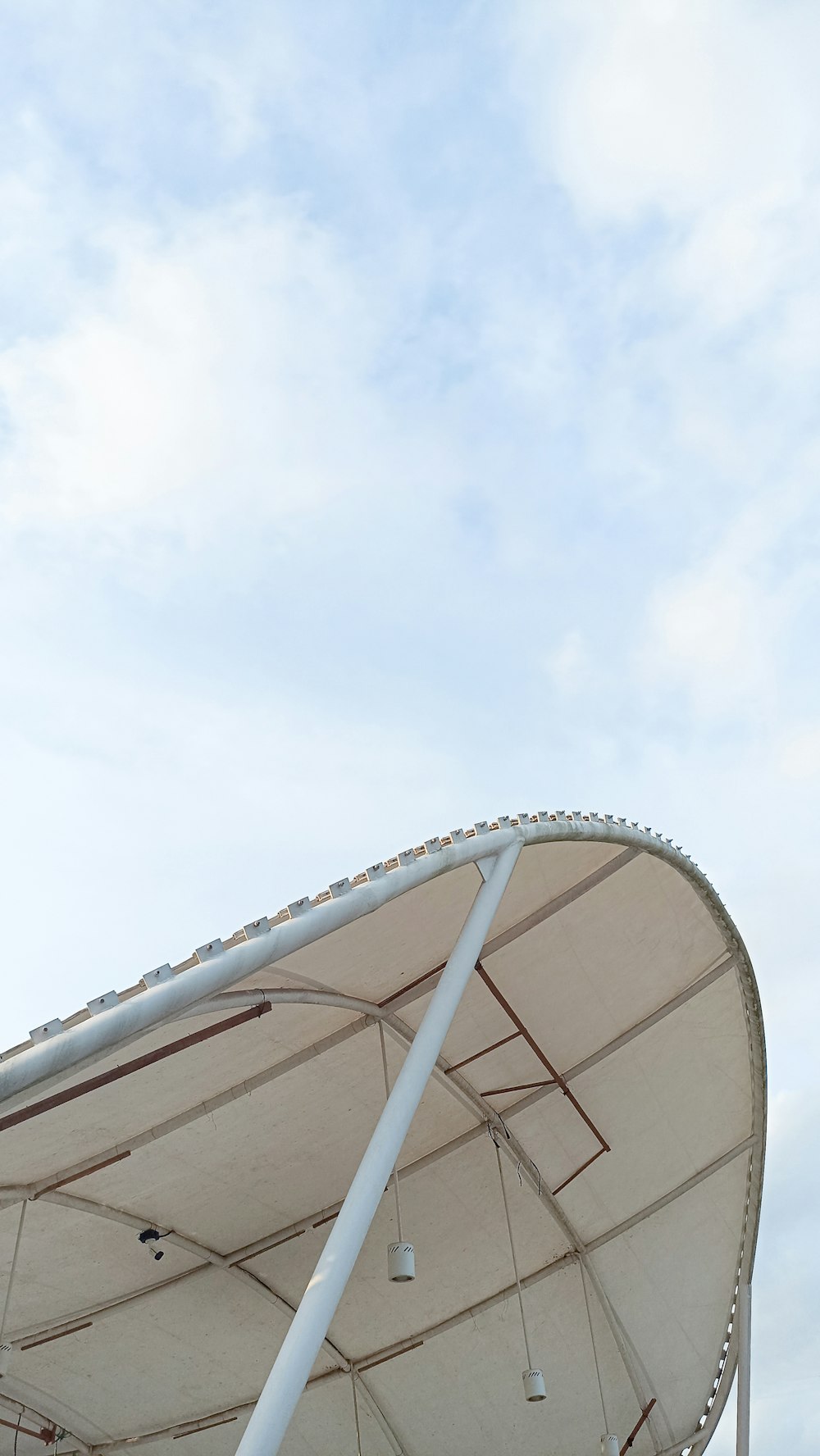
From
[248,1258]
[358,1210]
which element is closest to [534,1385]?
[248,1258]

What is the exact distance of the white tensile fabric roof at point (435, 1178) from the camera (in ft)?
60.3

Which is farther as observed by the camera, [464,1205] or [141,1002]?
[464,1205]

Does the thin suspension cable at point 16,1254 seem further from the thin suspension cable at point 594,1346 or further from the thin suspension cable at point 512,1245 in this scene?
the thin suspension cable at point 594,1346

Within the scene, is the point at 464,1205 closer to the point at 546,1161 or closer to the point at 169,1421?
the point at 546,1161

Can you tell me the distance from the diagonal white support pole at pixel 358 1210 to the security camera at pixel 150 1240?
12.5 metres

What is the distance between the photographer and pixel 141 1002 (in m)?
9.13

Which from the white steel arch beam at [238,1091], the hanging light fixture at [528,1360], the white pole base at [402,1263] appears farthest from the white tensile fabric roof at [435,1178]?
the white pole base at [402,1263]

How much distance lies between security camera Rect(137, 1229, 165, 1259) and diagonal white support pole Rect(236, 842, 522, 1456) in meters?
12.5

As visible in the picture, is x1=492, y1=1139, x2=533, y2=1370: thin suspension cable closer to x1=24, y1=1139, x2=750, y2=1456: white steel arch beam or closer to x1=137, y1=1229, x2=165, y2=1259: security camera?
x1=24, y1=1139, x2=750, y2=1456: white steel arch beam

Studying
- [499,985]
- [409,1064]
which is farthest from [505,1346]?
[409,1064]

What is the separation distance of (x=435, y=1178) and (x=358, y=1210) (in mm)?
14962

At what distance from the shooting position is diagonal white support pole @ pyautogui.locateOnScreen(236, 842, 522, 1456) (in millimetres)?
9461

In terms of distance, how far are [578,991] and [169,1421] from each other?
708 inches

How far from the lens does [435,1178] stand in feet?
82.1
